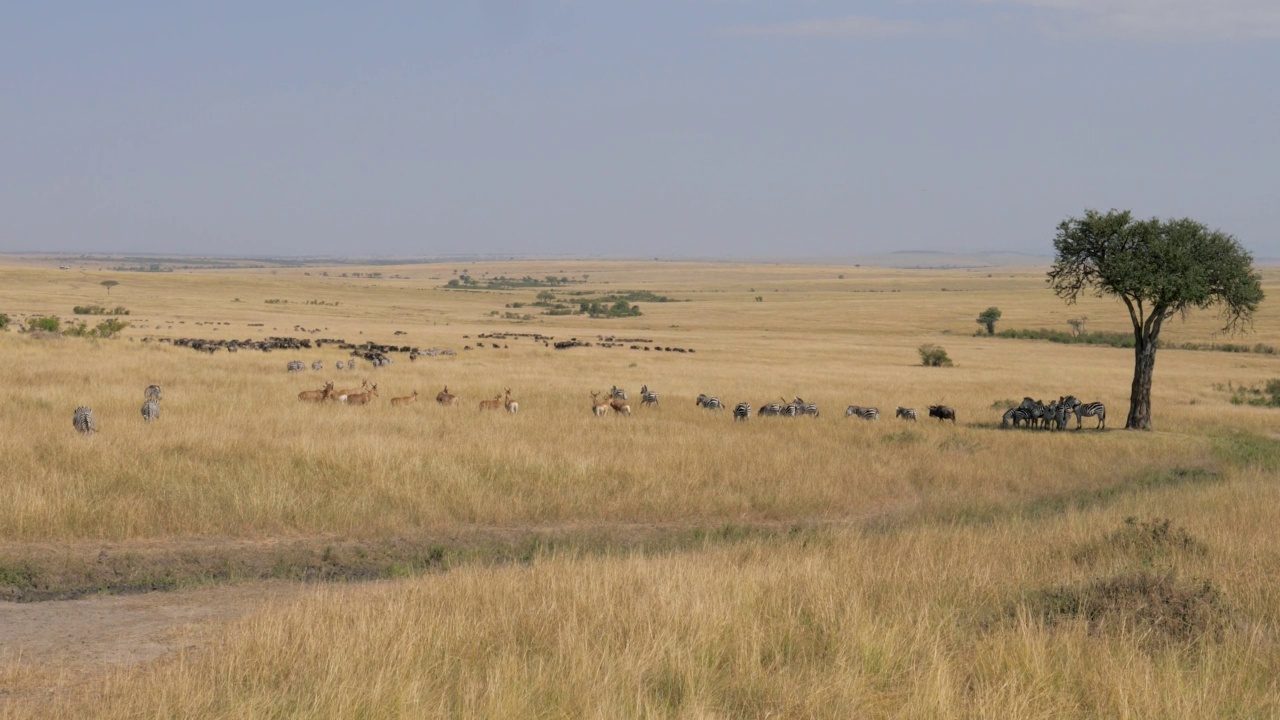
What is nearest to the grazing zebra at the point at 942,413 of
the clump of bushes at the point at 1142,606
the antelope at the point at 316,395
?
the antelope at the point at 316,395

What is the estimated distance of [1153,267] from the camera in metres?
28.3

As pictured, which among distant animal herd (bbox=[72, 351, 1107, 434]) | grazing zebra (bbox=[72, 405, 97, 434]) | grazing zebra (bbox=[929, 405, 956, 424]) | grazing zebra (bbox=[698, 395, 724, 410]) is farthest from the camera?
grazing zebra (bbox=[698, 395, 724, 410])

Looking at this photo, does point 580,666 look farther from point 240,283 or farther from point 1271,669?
point 240,283

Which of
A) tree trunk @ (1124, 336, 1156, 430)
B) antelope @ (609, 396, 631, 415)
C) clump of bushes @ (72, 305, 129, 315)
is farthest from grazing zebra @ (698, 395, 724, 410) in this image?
clump of bushes @ (72, 305, 129, 315)

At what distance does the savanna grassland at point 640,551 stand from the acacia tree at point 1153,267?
2.54 metres

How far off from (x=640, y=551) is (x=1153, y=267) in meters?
22.4

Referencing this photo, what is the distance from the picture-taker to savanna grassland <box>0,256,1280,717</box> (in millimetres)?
6922

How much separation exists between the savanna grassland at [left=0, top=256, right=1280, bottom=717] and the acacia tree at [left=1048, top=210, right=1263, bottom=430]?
8.34ft

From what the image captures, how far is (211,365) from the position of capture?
35.8 metres

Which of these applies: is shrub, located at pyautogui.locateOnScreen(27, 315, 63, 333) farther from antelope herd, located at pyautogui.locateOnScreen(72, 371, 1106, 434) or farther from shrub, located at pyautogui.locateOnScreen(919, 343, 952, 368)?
shrub, located at pyautogui.locateOnScreen(919, 343, 952, 368)

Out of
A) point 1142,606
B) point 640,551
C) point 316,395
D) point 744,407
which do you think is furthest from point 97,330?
point 1142,606

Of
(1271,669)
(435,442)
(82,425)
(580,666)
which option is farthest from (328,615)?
(82,425)

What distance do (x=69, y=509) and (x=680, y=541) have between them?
764cm

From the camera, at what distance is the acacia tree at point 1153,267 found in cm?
2811
